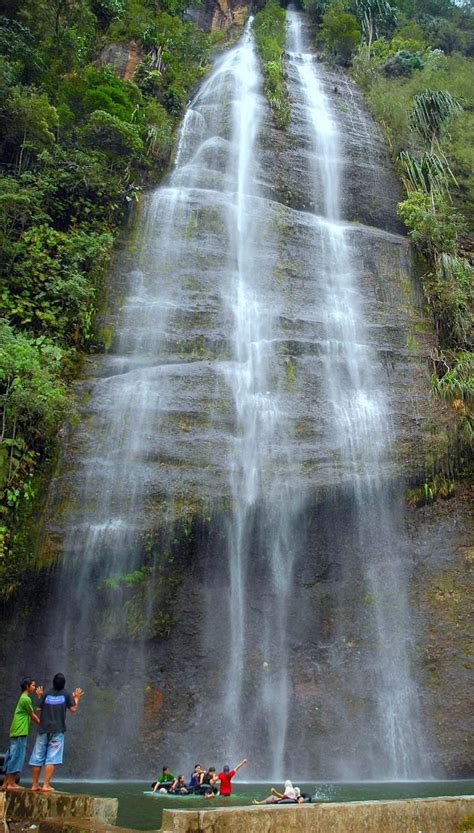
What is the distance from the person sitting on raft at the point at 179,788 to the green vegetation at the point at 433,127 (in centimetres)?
621

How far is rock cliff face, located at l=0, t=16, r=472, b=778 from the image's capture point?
360 inches

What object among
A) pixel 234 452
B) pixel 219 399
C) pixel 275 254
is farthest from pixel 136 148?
pixel 234 452

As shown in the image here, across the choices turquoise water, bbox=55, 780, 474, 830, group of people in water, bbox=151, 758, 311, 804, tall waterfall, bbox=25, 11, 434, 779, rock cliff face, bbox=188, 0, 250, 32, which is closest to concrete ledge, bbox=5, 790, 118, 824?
turquoise water, bbox=55, 780, 474, 830

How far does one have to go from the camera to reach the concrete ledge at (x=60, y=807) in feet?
14.2

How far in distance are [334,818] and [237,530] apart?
6.55 metres

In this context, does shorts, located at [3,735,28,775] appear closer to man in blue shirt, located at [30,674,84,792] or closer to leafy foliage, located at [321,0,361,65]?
man in blue shirt, located at [30,674,84,792]

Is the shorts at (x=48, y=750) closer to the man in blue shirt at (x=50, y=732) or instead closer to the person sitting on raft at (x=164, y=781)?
the man in blue shirt at (x=50, y=732)

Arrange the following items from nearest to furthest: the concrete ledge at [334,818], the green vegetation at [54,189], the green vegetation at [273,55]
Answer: the concrete ledge at [334,818] → the green vegetation at [54,189] → the green vegetation at [273,55]

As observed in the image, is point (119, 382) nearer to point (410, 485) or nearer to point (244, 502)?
point (244, 502)

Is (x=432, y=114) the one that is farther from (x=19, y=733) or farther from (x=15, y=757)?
(x=15, y=757)

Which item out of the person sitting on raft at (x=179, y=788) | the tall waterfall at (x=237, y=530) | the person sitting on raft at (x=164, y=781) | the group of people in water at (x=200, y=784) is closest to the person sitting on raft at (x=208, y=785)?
the group of people in water at (x=200, y=784)

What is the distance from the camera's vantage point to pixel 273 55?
23.3 metres

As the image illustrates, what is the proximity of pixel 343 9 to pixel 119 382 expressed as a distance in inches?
957

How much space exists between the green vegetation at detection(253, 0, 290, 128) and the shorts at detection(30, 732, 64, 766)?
17932 millimetres
